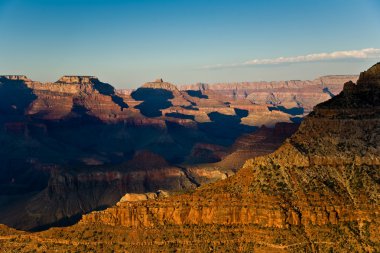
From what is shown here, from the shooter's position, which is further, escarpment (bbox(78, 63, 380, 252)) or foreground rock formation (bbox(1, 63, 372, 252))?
foreground rock formation (bbox(1, 63, 372, 252))

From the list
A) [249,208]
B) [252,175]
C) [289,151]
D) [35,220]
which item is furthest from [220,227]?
[35,220]

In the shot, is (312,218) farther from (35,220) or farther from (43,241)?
(35,220)

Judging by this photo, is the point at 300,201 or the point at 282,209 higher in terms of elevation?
A: the point at 300,201

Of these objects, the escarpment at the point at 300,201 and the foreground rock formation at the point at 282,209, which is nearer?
the escarpment at the point at 300,201

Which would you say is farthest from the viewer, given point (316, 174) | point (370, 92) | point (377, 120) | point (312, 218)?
point (370, 92)
